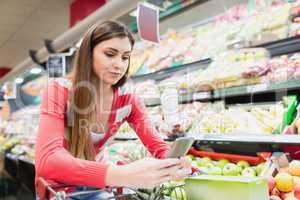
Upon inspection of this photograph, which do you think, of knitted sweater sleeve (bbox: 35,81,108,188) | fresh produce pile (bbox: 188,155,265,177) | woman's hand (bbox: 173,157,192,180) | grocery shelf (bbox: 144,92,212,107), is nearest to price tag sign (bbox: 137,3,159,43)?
grocery shelf (bbox: 144,92,212,107)

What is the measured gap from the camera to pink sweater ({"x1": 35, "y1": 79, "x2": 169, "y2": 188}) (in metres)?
0.90

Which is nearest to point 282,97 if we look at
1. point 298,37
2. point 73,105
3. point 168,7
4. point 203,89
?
point 298,37

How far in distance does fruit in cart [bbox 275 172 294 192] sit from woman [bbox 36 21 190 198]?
21.1 inches

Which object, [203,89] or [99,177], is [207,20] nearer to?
[203,89]

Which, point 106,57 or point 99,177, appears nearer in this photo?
point 99,177

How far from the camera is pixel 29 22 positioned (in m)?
6.39

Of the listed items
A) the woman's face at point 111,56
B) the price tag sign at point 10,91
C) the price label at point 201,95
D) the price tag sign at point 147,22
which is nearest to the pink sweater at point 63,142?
the woman's face at point 111,56

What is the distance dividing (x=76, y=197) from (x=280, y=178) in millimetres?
877

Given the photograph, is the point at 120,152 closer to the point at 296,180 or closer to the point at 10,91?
the point at 296,180

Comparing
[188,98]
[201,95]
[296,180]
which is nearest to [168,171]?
[296,180]

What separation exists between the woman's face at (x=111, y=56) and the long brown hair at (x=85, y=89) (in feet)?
0.07

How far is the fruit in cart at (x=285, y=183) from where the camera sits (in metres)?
1.30

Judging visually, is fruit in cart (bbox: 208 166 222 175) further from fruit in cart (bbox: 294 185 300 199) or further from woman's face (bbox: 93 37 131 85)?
woman's face (bbox: 93 37 131 85)

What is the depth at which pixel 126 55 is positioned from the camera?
1.20 metres
